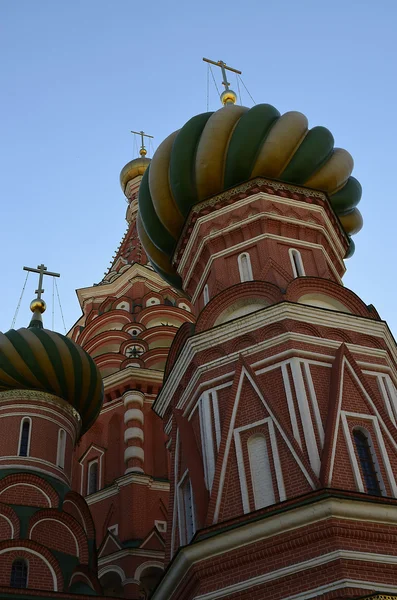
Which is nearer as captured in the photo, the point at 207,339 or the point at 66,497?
the point at 207,339

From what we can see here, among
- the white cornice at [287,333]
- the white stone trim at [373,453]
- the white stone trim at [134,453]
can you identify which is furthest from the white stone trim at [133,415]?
the white stone trim at [373,453]

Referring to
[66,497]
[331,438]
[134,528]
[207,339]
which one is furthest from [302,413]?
[134,528]

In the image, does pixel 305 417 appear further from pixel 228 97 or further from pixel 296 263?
pixel 228 97

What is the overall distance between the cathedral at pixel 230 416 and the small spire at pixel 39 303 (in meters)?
0.09

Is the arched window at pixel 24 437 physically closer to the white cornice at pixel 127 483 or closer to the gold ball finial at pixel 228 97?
the white cornice at pixel 127 483

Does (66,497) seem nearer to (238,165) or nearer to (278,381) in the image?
(278,381)

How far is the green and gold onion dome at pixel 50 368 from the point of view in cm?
1409

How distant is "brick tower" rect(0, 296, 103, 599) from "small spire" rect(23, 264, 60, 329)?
0.48 ft

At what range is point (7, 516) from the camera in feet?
40.6

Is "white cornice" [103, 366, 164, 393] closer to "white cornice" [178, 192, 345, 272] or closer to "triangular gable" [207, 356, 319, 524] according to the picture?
"white cornice" [178, 192, 345, 272]

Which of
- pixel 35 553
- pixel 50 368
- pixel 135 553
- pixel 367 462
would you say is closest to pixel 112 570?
pixel 135 553

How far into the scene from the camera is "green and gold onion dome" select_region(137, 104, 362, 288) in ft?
42.4

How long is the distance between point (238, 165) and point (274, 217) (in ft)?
2.98

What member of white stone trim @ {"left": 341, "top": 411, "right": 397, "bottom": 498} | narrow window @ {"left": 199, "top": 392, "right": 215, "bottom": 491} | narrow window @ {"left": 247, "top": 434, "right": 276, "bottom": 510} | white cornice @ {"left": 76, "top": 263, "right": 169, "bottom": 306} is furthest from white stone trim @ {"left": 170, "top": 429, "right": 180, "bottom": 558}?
white cornice @ {"left": 76, "top": 263, "right": 169, "bottom": 306}
